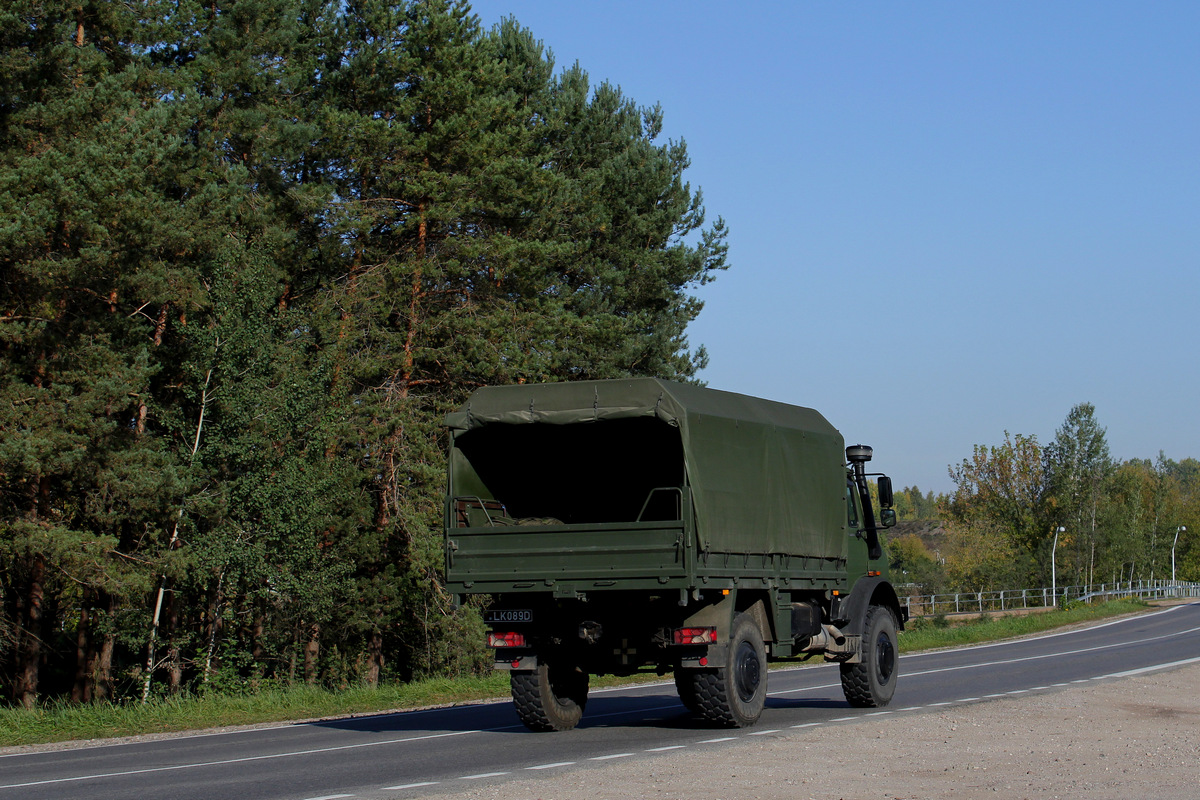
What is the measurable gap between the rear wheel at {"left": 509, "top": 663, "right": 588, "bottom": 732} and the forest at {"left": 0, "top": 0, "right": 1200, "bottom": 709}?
33.9 feet

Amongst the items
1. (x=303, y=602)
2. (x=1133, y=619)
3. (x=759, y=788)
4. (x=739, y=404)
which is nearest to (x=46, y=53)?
(x=303, y=602)

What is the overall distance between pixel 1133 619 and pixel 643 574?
4355cm

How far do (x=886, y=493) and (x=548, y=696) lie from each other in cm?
498

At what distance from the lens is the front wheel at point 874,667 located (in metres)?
15.6

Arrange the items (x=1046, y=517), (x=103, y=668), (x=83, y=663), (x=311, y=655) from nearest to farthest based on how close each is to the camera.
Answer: (x=103, y=668), (x=83, y=663), (x=311, y=655), (x=1046, y=517)

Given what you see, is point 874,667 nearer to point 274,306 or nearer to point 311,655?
point 274,306

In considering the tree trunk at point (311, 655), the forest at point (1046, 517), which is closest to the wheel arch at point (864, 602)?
the tree trunk at point (311, 655)

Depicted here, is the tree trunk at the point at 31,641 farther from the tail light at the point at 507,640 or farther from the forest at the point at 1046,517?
the forest at the point at 1046,517

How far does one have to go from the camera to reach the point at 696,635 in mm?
12812

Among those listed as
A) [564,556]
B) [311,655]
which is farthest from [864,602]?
[311,655]

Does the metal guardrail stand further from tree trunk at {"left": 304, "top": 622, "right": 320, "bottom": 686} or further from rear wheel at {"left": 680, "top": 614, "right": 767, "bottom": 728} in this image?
rear wheel at {"left": 680, "top": 614, "right": 767, "bottom": 728}

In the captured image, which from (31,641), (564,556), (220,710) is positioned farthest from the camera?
(31,641)

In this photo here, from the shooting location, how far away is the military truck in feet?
42.1

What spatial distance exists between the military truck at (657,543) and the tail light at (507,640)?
17 mm
